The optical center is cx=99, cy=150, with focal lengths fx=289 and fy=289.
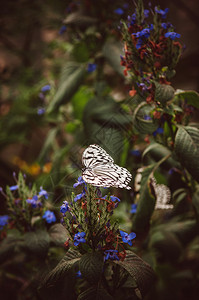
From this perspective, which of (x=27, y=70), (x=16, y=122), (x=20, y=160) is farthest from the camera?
(x=20, y=160)

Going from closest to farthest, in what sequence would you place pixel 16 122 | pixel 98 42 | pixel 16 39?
pixel 98 42
pixel 16 122
pixel 16 39

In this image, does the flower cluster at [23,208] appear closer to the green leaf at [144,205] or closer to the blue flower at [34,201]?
the blue flower at [34,201]

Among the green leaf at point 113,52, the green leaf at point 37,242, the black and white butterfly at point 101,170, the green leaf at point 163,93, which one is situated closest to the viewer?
the black and white butterfly at point 101,170

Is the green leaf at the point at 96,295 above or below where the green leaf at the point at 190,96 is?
below

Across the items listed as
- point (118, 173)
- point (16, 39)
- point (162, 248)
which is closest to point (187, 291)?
point (162, 248)

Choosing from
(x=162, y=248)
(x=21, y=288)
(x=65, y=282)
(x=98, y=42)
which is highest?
(x=98, y=42)

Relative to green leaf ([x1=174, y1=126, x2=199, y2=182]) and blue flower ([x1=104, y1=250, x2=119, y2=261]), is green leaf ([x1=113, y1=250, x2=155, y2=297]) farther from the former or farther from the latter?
green leaf ([x1=174, y1=126, x2=199, y2=182])

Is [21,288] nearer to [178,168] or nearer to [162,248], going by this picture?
[162,248]

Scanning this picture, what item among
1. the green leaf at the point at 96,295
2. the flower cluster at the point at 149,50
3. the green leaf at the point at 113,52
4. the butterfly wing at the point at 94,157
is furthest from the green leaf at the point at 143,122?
the green leaf at the point at 96,295
